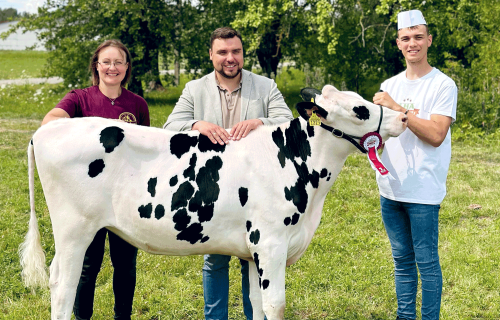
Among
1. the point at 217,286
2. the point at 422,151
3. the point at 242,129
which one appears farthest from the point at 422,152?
the point at 217,286

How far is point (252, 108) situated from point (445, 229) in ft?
14.3

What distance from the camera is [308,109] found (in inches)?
137

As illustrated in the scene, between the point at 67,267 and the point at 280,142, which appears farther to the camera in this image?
the point at 280,142

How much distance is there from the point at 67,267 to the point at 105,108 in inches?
50.3

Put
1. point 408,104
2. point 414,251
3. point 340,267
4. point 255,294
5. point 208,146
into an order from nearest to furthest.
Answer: point 208,146 → point 255,294 → point 408,104 → point 414,251 → point 340,267

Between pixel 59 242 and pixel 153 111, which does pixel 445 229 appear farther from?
pixel 153 111

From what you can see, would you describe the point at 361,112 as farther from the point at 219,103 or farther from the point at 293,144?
the point at 219,103

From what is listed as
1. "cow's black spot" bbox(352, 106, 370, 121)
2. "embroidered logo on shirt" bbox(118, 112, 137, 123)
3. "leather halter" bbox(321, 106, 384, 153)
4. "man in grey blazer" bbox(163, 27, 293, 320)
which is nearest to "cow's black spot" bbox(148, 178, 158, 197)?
"man in grey blazer" bbox(163, 27, 293, 320)

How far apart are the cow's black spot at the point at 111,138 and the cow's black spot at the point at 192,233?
0.77 metres

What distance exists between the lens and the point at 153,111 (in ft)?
56.6

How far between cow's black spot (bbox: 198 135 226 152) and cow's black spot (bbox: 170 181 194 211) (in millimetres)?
299

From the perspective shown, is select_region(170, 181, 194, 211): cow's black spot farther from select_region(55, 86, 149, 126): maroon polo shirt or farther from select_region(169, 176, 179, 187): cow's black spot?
select_region(55, 86, 149, 126): maroon polo shirt

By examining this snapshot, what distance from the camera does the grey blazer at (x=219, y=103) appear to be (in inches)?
159

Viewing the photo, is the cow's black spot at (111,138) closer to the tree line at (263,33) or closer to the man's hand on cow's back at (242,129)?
the man's hand on cow's back at (242,129)
